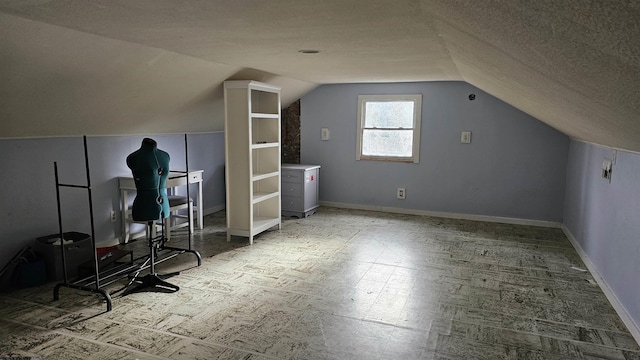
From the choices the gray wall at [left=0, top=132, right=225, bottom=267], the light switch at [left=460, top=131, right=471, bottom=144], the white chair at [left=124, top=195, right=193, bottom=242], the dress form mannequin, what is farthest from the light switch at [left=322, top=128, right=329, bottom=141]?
the dress form mannequin

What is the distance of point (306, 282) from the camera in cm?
346

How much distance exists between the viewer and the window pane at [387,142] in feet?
19.8

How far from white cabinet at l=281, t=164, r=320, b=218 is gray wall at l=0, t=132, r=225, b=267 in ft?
5.32

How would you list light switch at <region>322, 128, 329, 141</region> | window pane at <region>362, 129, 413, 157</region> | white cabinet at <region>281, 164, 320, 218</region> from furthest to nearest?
1. light switch at <region>322, 128, 329, 141</region>
2. window pane at <region>362, 129, 413, 157</region>
3. white cabinet at <region>281, 164, 320, 218</region>

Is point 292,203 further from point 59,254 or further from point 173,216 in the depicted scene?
point 59,254

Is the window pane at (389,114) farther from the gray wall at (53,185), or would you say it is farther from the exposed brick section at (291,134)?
the gray wall at (53,185)

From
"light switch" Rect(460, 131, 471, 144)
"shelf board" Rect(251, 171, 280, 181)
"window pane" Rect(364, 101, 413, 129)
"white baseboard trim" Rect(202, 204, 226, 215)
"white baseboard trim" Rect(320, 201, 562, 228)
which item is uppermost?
"window pane" Rect(364, 101, 413, 129)

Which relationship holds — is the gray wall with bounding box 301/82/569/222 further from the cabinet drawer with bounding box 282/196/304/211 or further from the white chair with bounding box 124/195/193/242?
the white chair with bounding box 124/195/193/242

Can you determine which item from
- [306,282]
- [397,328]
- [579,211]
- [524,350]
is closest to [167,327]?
[306,282]

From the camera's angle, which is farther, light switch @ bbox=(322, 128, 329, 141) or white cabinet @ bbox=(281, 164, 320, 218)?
light switch @ bbox=(322, 128, 329, 141)

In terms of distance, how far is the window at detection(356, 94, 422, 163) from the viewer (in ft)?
19.4

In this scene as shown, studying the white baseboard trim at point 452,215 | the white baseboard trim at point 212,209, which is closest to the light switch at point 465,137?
the white baseboard trim at point 452,215

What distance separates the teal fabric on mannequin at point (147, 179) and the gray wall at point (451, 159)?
3503mm

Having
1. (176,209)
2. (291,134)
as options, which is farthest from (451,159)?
(176,209)
